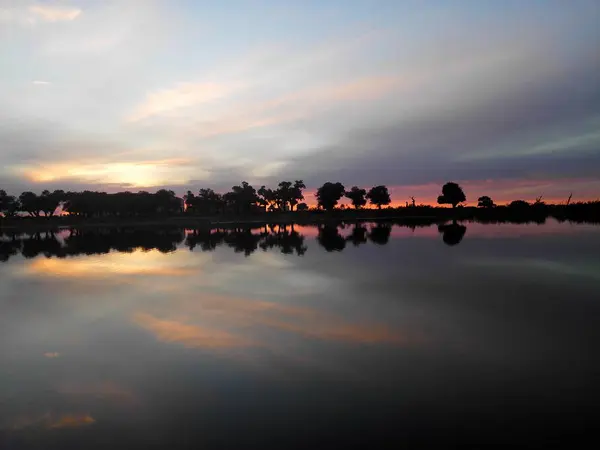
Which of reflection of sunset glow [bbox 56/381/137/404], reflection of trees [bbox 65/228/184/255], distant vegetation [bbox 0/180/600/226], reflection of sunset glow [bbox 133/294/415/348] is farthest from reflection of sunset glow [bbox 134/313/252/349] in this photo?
distant vegetation [bbox 0/180/600/226]

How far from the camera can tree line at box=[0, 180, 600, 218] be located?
134125 millimetres

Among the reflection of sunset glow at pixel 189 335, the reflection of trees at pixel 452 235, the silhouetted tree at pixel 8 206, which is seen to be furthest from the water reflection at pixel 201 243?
the silhouetted tree at pixel 8 206

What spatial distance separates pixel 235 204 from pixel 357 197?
168ft

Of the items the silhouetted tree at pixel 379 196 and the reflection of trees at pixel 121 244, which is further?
the silhouetted tree at pixel 379 196

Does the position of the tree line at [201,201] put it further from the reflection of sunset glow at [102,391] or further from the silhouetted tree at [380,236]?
the reflection of sunset glow at [102,391]

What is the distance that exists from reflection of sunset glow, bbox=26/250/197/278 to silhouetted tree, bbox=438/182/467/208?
143 metres

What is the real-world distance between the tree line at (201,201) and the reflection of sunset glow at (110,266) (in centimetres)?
10665

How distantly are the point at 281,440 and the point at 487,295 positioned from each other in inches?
476

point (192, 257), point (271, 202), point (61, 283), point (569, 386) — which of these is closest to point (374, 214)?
point (271, 202)

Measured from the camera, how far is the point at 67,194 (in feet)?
523

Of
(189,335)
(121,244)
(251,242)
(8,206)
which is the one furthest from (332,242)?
(8,206)

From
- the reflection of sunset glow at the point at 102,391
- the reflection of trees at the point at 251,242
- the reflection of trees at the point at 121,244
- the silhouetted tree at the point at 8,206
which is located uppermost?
the silhouetted tree at the point at 8,206

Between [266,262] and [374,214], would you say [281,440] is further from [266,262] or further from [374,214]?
[374,214]

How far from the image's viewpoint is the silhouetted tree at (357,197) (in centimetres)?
16375
